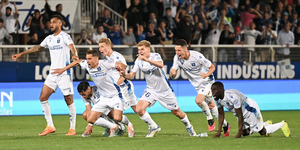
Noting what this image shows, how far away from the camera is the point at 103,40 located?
11242 millimetres

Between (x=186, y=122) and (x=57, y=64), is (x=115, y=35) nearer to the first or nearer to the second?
(x=57, y=64)

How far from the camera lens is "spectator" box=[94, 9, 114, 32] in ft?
61.4

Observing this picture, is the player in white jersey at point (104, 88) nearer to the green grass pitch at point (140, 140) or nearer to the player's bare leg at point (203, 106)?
the green grass pitch at point (140, 140)

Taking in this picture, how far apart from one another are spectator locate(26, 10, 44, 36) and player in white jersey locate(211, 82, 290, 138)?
9216mm

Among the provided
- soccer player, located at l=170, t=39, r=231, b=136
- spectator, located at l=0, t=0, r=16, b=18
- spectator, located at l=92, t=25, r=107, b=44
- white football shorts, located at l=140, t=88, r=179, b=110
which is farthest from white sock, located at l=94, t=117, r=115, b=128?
spectator, located at l=0, t=0, r=16, b=18

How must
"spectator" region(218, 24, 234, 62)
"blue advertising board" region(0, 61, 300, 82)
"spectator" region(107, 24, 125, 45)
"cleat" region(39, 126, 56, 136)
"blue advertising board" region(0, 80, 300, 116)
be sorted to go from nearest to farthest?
1. "cleat" region(39, 126, 56, 136)
2. "blue advertising board" region(0, 80, 300, 116)
3. "blue advertising board" region(0, 61, 300, 82)
4. "spectator" region(107, 24, 125, 45)
5. "spectator" region(218, 24, 234, 62)

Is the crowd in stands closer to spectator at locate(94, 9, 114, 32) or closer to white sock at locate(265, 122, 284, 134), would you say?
spectator at locate(94, 9, 114, 32)

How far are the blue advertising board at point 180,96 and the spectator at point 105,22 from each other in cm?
259

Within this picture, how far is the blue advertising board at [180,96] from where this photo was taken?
1617cm

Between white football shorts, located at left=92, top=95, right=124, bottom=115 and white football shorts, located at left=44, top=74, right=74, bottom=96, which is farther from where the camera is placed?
white football shorts, located at left=44, top=74, right=74, bottom=96

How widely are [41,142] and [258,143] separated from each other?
144 inches

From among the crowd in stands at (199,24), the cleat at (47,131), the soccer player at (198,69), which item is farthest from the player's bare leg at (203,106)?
the crowd in stands at (199,24)

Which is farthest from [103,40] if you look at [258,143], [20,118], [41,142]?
[20,118]

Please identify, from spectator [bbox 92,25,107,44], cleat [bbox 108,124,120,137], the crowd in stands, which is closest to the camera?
cleat [bbox 108,124,120,137]
